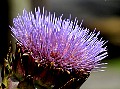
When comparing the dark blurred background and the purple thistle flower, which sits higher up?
the dark blurred background

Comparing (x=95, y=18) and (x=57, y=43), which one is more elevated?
(x=95, y=18)

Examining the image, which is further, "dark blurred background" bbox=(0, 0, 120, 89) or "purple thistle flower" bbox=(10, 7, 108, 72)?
"dark blurred background" bbox=(0, 0, 120, 89)

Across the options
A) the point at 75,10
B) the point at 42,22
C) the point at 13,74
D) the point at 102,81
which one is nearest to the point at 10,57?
the point at 13,74

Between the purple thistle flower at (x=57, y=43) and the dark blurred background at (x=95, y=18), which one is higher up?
the dark blurred background at (x=95, y=18)

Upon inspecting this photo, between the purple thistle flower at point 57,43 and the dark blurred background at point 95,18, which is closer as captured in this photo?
the purple thistle flower at point 57,43
